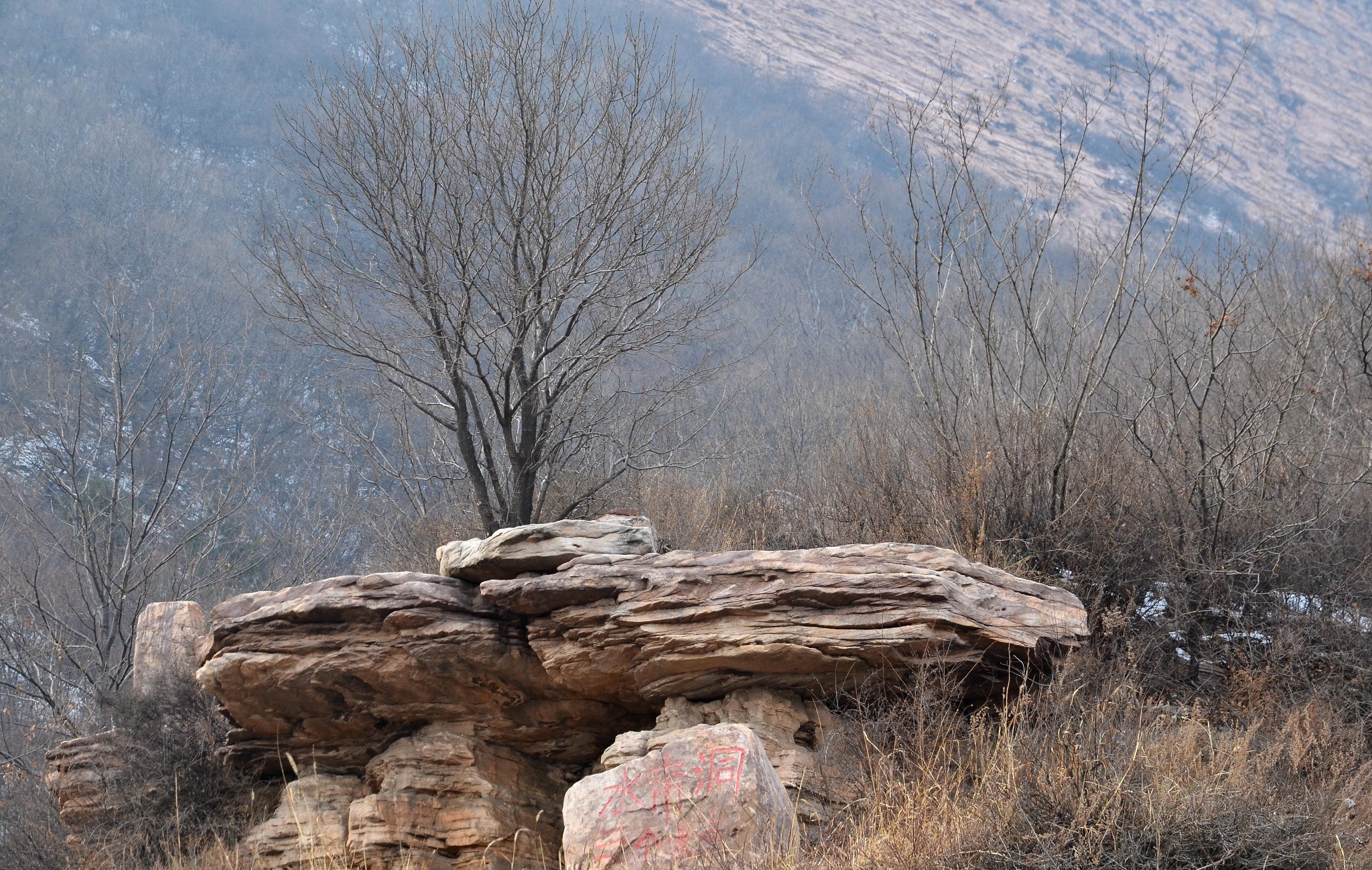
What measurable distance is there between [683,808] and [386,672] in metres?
2.97

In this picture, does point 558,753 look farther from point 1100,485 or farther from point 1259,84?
point 1259,84

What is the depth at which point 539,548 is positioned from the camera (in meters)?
7.16

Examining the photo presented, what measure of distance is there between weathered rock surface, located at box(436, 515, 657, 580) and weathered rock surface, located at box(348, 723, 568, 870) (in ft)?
3.65

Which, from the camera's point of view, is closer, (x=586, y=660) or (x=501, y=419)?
(x=586, y=660)

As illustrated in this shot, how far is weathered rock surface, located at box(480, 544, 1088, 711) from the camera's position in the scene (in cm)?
618

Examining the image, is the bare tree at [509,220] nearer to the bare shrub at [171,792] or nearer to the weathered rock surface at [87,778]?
the bare shrub at [171,792]

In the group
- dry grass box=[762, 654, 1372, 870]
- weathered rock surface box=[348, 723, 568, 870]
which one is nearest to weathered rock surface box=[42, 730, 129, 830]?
A: weathered rock surface box=[348, 723, 568, 870]

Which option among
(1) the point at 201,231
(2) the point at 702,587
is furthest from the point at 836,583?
(1) the point at 201,231

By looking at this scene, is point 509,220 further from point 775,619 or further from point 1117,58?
point 1117,58

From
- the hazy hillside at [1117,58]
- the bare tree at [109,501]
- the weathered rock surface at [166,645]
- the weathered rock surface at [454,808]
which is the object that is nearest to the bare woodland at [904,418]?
the bare tree at [109,501]

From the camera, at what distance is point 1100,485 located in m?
8.52

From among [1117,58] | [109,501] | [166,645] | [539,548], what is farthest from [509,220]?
[1117,58]

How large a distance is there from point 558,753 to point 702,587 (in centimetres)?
180

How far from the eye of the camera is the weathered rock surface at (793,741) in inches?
233
